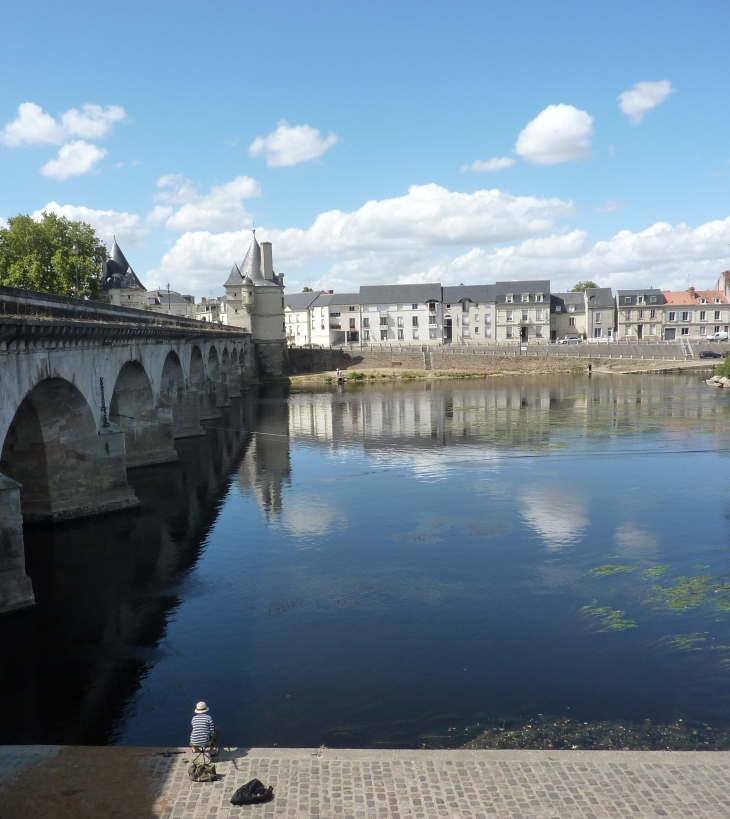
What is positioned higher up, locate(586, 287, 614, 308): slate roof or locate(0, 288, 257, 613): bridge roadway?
A: locate(586, 287, 614, 308): slate roof

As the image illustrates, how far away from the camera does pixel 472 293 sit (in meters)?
Result: 114

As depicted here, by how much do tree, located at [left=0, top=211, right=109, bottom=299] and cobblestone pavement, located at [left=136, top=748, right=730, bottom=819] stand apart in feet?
197

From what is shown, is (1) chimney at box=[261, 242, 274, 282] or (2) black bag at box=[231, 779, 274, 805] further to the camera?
(1) chimney at box=[261, 242, 274, 282]

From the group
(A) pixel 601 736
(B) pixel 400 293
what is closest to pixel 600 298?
(B) pixel 400 293

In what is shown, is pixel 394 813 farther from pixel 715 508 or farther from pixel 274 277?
pixel 274 277

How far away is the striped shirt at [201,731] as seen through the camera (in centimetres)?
1078

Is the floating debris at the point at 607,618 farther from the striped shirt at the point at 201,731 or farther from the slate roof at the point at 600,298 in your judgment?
the slate roof at the point at 600,298

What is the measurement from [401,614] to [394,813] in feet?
26.6

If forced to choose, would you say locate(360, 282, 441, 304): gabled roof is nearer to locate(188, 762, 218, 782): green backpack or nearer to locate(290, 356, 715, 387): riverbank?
locate(290, 356, 715, 387): riverbank

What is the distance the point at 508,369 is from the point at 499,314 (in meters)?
23.4

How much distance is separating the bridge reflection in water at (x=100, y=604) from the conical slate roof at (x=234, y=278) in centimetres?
5825

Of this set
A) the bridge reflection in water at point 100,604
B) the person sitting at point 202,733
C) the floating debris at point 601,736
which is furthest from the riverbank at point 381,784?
the bridge reflection in water at point 100,604

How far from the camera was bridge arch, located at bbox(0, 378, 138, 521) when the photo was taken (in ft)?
79.6

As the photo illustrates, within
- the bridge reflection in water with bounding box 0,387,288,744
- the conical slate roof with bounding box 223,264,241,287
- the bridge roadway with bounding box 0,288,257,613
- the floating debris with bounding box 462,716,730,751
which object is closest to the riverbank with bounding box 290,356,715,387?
the conical slate roof with bounding box 223,264,241,287
